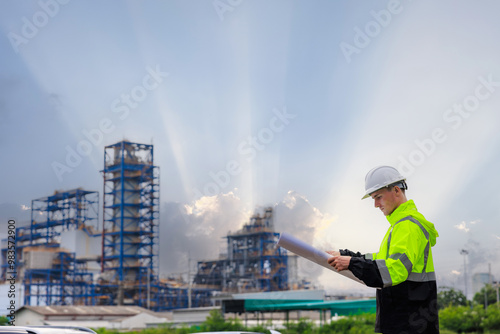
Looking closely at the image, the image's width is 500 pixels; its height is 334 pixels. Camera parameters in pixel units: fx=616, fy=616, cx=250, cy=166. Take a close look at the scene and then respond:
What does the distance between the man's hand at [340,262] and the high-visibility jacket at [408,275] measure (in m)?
0.02

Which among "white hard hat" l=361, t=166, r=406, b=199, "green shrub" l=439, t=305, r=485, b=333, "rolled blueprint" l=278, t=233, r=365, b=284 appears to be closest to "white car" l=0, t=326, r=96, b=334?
"rolled blueprint" l=278, t=233, r=365, b=284

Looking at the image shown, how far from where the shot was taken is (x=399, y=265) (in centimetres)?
269

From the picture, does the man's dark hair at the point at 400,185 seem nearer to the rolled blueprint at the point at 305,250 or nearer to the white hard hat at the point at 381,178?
the white hard hat at the point at 381,178

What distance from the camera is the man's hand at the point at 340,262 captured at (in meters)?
2.69

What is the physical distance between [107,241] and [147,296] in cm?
716

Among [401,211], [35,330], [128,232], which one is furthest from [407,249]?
[128,232]

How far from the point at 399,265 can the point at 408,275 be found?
105mm

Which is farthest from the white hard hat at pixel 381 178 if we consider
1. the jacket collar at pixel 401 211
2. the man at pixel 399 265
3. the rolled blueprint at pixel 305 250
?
the rolled blueprint at pixel 305 250

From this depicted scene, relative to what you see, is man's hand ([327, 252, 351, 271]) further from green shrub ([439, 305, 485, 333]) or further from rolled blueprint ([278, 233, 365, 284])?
green shrub ([439, 305, 485, 333])

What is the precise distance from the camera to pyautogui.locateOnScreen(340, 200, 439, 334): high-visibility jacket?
2717mm

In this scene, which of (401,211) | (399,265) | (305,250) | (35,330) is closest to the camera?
(399,265)

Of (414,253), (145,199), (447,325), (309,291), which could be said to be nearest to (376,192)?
(414,253)

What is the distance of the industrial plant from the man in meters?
59.7

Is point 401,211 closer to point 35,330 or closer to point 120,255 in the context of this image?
point 35,330
